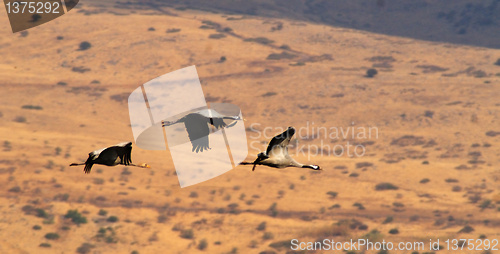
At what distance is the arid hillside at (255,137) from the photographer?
205ft

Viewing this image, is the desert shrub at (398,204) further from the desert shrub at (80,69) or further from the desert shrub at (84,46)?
the desert shrub at (84,46)

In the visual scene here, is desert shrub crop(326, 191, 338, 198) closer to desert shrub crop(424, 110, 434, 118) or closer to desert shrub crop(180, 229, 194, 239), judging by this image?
desert shrub crop(180, 229, 194, 239)

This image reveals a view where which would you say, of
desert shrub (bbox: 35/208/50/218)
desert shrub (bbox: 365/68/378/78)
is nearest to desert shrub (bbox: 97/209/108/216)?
desert shrub (bbox: 35/208/50/218)

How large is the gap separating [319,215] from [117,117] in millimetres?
36998

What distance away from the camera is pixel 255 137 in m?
80.1

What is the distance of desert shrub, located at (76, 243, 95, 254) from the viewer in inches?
2303

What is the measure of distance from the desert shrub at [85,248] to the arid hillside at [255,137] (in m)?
0.20

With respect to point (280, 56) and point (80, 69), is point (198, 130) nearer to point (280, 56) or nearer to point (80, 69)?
point (80, 69)

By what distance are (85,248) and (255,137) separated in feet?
98.1

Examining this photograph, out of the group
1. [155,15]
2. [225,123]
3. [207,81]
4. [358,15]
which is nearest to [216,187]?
[207,81]

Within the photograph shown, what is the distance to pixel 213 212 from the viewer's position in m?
65.2

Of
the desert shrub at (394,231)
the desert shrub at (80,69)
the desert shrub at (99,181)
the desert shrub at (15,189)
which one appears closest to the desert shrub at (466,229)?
the desert shrub at (394,231)

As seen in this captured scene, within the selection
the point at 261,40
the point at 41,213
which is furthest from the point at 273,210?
the point at 261,40

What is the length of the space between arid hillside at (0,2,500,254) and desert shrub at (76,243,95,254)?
7.9 inches
